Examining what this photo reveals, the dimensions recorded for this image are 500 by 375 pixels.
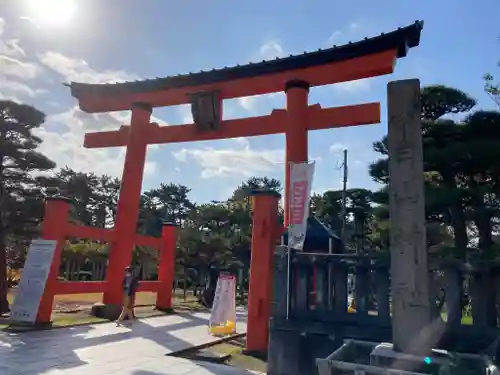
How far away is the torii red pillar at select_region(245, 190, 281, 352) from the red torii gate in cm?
2

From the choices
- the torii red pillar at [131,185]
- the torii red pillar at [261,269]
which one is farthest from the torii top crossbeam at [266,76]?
the torii red pillar at [261,269]

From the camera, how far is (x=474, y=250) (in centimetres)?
1012

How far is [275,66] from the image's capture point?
9.73 meters

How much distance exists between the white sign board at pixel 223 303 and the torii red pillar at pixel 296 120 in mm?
2728

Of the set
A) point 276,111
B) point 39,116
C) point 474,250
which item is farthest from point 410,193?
point 39,116

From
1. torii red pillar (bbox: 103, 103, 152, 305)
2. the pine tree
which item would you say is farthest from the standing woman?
the pine tree

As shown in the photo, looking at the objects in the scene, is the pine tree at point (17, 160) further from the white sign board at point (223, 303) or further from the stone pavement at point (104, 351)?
the white sign board at point (223, 303)

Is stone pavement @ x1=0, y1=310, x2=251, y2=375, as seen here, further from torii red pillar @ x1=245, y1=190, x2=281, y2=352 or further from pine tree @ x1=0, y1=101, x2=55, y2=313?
pine tree @ x1=0, y1=101, x2=55, y2=313

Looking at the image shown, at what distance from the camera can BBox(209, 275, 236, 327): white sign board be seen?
853cm

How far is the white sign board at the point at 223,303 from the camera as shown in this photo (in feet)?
28.0

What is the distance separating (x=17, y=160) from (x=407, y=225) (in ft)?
38.5

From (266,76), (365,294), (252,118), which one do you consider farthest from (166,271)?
(365,294)

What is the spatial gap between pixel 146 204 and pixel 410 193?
43.6 m

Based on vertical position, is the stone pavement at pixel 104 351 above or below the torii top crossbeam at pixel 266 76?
below
